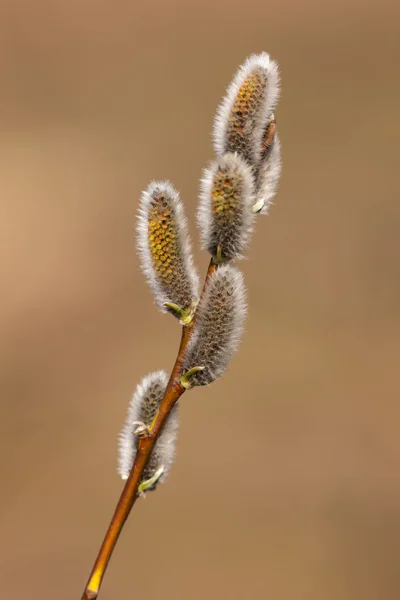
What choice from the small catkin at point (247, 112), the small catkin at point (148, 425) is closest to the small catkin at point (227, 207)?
the small catkin at point (247, 112)

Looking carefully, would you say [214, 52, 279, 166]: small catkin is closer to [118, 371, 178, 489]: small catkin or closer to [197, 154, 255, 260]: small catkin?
[197, 154, 255, 260]: small catkin

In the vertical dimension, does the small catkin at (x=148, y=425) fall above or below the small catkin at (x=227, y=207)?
below

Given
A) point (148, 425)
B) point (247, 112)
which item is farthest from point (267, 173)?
point (148, 425)

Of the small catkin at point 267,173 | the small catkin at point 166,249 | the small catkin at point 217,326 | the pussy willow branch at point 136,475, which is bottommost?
the pussy willow branch at point 136,475

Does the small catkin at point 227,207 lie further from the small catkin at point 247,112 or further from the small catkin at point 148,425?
the small catkin at point 148,425

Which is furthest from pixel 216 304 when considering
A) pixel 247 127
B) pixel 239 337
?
pixel 247 127

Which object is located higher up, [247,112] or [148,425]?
[247,112]

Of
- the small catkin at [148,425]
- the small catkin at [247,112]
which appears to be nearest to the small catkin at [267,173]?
the small catkin at [247,112]

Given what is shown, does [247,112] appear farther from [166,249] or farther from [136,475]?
[136,475]
